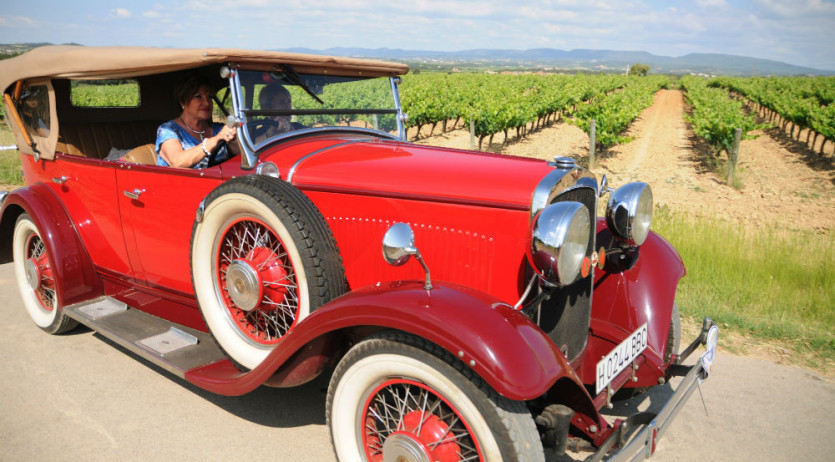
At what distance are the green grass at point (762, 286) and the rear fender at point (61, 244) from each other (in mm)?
4304

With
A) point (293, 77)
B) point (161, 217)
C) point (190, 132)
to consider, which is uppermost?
point (293, 77)

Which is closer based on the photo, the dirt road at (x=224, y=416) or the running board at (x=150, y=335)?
the dirt road at (x=224, y=416)

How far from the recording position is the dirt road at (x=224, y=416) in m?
2.61

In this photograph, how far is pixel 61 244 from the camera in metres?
3.56

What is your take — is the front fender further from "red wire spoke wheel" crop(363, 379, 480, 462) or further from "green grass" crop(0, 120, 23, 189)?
"green grass" crop(0, 120, 23, 189)

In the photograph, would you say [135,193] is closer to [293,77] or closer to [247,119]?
[247,119]

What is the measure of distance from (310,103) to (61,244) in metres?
1.92

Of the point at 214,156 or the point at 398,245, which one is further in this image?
the point at 214,156

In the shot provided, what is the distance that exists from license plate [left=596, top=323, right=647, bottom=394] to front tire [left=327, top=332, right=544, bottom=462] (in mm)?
518

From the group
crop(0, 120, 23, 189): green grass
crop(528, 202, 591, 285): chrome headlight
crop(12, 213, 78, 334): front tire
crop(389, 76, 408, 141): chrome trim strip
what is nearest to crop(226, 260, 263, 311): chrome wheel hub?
crop(528, 202, 591, 285): chrome headlight

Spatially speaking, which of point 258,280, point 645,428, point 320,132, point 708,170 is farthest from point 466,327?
point 708,170

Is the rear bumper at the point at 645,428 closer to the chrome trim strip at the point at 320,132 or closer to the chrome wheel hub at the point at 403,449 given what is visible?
the chrome wheel hub at the point at 403,449

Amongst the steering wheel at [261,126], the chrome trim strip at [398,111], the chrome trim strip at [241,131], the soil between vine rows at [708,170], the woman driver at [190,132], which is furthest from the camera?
the soil between vine rows at [708,170]

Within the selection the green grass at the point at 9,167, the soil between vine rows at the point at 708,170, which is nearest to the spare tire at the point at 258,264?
the soil between vine rows at the point at 708,170
